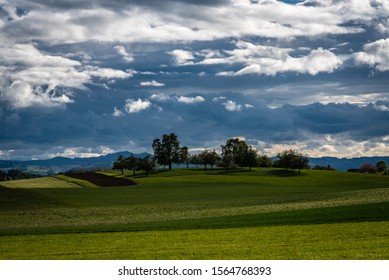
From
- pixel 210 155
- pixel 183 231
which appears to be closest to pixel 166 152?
pixel 210 155

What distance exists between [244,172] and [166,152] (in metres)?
34.9

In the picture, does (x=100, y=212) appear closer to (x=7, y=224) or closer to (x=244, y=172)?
(x=7, y=224)

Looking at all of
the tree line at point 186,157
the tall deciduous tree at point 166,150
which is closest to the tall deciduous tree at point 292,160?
the tree line at point 186,157

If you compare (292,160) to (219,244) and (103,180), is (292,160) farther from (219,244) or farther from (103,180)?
(219,244)

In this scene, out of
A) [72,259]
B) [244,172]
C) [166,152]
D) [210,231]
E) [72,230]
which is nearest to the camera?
[72,259]

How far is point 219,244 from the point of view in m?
29.4

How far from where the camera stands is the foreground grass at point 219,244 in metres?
25.1

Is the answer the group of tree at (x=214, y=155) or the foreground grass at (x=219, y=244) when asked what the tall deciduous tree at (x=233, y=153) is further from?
the foreground grass at (x=219, y=244)

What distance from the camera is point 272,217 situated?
46312mm

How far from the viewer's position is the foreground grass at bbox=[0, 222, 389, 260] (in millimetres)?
25078

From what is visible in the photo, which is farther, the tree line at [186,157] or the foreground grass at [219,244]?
the tree line at [186,157]

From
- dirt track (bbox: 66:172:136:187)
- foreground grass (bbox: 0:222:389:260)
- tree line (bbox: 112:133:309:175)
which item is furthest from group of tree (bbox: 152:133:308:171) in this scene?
foreground grass (bbox: 0:222:389:260)

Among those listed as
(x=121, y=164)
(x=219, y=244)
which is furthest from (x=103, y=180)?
(x=219, y=244)

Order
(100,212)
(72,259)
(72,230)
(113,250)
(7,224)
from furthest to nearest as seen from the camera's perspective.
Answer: (100,212) < (7,224) < (72,230) < (113,250) < (72,259)
